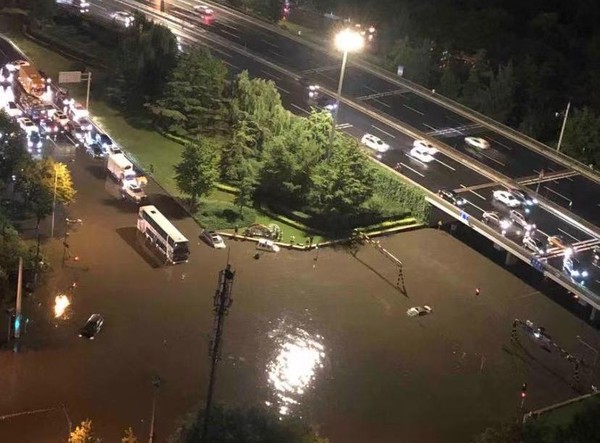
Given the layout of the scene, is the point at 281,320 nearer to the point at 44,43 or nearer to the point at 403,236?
the point at 403,236

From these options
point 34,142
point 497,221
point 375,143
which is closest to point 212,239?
point 375,143

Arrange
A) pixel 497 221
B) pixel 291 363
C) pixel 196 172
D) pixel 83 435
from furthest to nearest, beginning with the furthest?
pixel 497 221, pixel 196 172, pixel 291 363, pixel 83 435

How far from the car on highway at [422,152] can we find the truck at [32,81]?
79.3 ft

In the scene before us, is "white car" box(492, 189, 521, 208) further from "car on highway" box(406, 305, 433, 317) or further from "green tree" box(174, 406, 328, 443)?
"green tree" box(174, 406, 328, 443)

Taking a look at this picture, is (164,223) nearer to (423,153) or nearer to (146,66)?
(423,153)

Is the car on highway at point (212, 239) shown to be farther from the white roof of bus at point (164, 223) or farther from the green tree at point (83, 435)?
the green tree at point (83, 435)

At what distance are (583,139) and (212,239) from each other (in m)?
28.7

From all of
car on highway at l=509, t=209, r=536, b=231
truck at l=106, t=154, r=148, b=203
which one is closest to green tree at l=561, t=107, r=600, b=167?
car on highway at l=509, t=209, r=536, b=231


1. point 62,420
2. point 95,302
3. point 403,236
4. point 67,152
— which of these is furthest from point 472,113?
point 62,420

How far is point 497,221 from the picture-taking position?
142 feet

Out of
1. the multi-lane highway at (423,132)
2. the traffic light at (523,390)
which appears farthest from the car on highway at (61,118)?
the traffic light at (523,390)

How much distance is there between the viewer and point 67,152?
161 ft

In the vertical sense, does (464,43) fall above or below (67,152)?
above

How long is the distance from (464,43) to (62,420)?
56.0m
